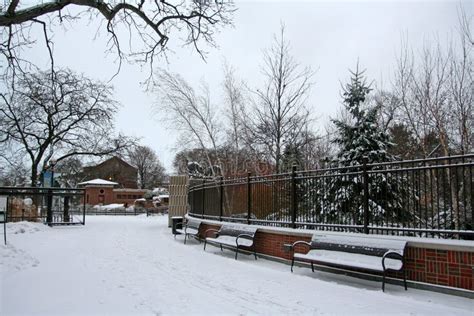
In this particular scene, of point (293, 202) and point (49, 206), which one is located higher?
point (293, 202)

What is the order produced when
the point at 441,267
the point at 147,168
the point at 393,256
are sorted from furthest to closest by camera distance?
1. the point at 147,168
2. the point at 393,256
3. the point at 441,267

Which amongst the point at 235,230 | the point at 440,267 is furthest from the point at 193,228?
the point at 440,267

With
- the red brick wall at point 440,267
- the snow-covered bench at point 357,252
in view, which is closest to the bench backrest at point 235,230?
the snow-covered bench at point 357,252

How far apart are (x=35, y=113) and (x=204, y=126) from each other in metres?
12.6

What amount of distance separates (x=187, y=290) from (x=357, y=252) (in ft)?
10.2

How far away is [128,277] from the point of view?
322 inches

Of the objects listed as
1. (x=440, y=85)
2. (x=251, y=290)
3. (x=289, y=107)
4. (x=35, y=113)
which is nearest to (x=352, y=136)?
(x=440, y=85)

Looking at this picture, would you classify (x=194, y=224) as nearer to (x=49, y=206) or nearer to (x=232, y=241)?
(x=232, y=241)

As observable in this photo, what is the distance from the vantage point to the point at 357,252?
750cm

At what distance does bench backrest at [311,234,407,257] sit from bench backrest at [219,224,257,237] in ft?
8.13

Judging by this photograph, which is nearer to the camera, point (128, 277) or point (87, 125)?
point (128, 277)

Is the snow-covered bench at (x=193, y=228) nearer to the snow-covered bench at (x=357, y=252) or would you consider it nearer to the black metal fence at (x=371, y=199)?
the black metal fence at (x=371, y=199)

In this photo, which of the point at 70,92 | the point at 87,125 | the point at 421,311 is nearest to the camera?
the point at 421,311

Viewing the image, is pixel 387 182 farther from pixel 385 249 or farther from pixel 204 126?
pixel 204 126
